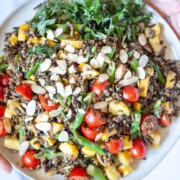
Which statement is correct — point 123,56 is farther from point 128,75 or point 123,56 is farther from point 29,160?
point 29,160

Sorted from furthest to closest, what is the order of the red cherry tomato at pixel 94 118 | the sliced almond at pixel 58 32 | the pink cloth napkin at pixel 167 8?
the pink cloth napkin at pixel 167 8
the sliced almond at pixel 58 32
the red cherry tomato at pixel 94 118

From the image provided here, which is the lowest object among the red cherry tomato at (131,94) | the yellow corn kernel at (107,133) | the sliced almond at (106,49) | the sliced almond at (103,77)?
the yellow corn kernel at (107,133)

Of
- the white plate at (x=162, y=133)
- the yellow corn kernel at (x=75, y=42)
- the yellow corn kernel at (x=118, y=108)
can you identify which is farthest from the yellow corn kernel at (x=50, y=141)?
the yellow corn kernel at (x=75, y=42)

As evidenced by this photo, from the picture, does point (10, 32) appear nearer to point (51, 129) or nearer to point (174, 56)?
point (51, 129)

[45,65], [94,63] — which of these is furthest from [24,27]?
[94,63]

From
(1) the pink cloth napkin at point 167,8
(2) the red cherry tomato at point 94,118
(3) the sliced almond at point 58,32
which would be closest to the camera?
(2) the red cherry tomato at point 94,118

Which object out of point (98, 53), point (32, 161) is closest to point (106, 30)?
point (98, 53)

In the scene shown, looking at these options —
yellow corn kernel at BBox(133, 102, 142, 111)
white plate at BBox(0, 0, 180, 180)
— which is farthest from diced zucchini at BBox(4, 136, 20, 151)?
yellow corn kernel at BBox(133, 102, 142, 111)

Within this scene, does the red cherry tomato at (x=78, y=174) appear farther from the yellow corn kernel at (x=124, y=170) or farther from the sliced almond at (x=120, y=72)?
the sliced almond at (x=120, y=72)
